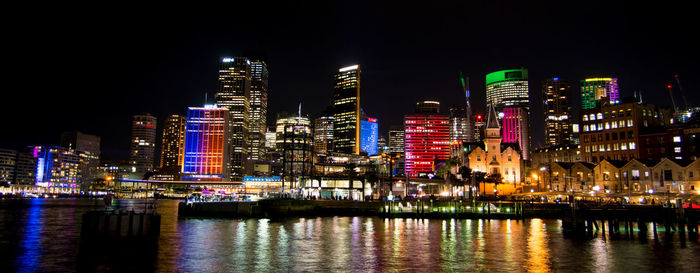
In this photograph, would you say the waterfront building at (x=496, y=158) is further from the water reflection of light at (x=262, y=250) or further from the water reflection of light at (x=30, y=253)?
the water reflection of light at (x=30, y=253)

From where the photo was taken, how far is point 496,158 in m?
154

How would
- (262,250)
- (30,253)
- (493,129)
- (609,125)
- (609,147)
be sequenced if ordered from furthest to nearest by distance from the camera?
1. (493,129)
2. (609,125)
3. (609,147)
4. (262,250)
5. (30,253)

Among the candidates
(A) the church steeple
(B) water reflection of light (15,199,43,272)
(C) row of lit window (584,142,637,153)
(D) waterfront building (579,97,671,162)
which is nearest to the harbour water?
(B) water reflection of light (15,199,43,272)

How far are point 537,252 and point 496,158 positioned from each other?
11255 cm

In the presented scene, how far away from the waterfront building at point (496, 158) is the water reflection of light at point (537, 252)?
90.0 m

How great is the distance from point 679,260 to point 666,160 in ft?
243

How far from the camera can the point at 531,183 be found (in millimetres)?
148875

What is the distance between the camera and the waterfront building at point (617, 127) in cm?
13262

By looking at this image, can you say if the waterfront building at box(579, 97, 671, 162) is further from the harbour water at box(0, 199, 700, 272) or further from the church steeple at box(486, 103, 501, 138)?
the harbour water at box(0, 199, 700, 272)

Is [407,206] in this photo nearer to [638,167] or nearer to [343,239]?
[343,239]

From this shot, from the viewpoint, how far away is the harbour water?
36844 mm

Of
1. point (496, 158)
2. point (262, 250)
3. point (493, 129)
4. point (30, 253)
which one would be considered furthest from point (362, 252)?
point (493, 129)

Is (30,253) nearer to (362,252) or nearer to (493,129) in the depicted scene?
(362,252)

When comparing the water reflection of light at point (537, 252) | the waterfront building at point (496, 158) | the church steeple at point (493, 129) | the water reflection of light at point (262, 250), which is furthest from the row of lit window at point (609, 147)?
the water reflection of light at point (262, 250)
